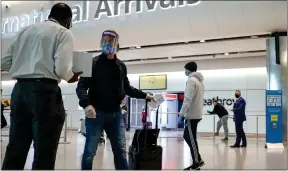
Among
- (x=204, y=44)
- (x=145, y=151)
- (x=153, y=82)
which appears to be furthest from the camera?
(x=153, y=82)

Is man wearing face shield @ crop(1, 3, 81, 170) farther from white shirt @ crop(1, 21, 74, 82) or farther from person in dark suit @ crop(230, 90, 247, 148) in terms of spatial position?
person in dark suit @ crop(230, 90, 247, 148)

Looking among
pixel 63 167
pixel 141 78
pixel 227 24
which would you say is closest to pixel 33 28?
pixel 63 167

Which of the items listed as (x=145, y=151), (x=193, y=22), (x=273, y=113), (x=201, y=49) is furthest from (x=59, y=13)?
(x=201, y=49)

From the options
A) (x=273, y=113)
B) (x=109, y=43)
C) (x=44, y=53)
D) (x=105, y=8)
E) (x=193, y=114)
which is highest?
(x=105, y=8)

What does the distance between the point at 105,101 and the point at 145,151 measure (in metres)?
0.87

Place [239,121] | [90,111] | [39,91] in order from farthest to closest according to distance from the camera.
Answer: [239,121] → [90,111] → [39,91]

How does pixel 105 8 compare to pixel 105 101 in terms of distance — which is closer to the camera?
pixel 105 101

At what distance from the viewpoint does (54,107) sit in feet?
6.18

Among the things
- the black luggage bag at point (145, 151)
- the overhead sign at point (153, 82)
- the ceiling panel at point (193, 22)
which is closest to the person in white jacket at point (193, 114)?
the black luggage bag at point (145, 151)

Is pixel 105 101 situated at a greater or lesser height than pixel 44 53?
lesser

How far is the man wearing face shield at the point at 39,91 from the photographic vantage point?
1.86 meters

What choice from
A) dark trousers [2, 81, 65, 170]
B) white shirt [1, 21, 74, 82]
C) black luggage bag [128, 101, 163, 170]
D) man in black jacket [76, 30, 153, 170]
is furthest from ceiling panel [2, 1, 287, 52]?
dark trousers [2, 81, 65, 170]

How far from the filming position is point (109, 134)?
2.64 m

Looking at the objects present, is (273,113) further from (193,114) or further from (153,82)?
(153,82)
